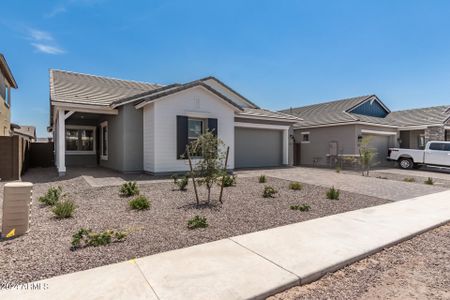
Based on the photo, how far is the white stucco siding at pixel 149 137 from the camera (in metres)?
10.9

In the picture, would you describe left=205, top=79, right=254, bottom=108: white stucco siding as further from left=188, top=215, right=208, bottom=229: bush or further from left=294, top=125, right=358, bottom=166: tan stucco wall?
left=188, top=215, right=208, bottom=229: bush

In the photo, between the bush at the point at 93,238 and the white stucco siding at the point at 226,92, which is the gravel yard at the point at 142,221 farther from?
the white stucco siding at the point at 226,92

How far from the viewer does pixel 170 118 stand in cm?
1109

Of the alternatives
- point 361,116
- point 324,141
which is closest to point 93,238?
point 324,141

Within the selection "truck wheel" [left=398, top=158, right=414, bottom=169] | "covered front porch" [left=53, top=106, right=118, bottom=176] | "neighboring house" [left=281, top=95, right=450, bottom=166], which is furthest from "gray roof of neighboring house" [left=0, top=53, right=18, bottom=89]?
"truck wheel" [left=398, top=158, right=414, bottom=169]

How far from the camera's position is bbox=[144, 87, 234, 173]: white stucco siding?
10828 mm

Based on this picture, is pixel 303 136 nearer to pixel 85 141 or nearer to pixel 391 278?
pixel 85 141

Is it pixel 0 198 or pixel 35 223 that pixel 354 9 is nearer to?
pixel 35 223

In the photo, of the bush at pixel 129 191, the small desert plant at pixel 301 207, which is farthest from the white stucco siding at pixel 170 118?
the small desert plant at pixel 301 207

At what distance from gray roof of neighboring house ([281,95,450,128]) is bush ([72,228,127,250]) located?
1776 cm

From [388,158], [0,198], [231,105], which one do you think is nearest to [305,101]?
[388,158]

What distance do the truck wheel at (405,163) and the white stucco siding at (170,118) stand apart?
1530 centimetres

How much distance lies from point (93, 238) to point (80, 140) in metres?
14.1

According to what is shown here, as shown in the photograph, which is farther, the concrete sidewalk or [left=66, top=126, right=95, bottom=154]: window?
[left=66, top=126, right=95, bottom=154]: window
